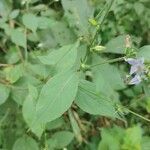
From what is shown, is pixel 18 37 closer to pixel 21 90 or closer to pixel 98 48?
pixel 21 90

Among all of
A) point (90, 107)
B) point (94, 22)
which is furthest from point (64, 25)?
point (90, 107)

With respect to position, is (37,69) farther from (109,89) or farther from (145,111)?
(145,111)

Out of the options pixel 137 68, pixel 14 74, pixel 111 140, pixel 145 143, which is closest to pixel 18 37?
pixel 14 74

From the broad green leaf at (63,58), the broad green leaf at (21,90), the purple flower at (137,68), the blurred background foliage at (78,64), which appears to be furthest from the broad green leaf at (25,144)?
the purple flower at (137,68)

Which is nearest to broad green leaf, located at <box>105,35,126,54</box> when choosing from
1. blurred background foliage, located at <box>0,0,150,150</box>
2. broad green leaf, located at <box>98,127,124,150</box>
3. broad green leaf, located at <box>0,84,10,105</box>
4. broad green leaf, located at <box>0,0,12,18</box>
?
blurred background foliage, located at <box>0,0,150,150</box>

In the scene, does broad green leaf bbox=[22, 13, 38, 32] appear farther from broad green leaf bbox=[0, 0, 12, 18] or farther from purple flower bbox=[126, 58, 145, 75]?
purple flower bbox=[126, 58, 145, 75]

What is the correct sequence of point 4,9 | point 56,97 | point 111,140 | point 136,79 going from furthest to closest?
point 4,9, point 111,140, point 136,79, point 56,97

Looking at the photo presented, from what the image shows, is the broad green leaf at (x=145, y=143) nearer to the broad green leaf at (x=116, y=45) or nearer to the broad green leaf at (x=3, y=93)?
the broad green leaf at (x=116, y=45)
